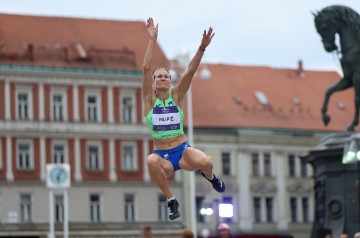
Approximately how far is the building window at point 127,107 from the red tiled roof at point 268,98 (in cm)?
493

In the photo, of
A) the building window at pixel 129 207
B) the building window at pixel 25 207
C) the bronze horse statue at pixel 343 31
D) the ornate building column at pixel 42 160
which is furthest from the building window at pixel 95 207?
the bronze horse statue at pixel 343 31

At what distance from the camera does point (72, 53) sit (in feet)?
309

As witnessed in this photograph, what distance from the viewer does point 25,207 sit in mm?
91750

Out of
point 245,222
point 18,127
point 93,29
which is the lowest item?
point 245,222

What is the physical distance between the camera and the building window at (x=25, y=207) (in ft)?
300

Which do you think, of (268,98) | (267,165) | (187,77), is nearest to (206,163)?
(187,77)

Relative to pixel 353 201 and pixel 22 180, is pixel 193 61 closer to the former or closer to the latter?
pixel 353 201

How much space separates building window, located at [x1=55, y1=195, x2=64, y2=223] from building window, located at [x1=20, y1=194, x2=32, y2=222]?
1.69m

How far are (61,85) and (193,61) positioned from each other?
76.8 m

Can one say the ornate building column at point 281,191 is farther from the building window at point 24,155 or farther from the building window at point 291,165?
the building window at point 24,155

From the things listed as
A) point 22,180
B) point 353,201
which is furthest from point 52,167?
point 353,201

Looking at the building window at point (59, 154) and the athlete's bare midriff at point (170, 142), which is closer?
the athlete's bare midriff at point (170, 142)

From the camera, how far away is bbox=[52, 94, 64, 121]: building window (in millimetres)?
93312

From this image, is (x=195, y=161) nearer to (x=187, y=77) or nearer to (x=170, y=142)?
(x=170, y=142)
